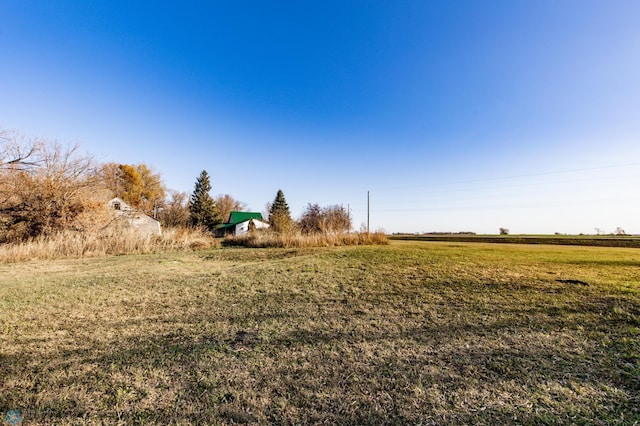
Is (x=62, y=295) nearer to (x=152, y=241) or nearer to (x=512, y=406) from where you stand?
(x=512, y=406)

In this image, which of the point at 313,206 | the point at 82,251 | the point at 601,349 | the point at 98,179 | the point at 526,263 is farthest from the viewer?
the point at 313,206

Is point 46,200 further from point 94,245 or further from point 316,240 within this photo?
point 316,240

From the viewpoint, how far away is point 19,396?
5.53ft

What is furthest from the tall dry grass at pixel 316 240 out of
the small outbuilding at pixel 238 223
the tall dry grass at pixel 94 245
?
the small outbuilding at pixel 238 223

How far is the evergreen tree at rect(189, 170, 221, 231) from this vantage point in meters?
41.2

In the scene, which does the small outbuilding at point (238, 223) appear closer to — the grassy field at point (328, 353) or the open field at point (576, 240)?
the open field at point (576, 240)

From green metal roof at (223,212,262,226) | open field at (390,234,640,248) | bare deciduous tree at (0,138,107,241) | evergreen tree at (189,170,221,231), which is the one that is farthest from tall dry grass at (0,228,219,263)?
green metal roof at (223,212,262,226)

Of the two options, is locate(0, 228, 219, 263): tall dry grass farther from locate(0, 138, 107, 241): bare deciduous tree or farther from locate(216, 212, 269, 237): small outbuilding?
locate(216, 212, 269, 237): small outbuilding

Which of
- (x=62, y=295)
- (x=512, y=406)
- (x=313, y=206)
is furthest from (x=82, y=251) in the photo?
(x=313, y=206)

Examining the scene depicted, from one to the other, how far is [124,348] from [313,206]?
27590mm

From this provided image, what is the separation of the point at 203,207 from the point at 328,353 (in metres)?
43.1

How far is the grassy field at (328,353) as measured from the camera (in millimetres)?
1576

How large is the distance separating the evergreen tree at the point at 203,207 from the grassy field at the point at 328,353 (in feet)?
128

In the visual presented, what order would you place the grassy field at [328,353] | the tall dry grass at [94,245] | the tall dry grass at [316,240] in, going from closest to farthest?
the grassy field at [328,353], the tall dry grass at [94,245], the tall dry grass at [316,240]
